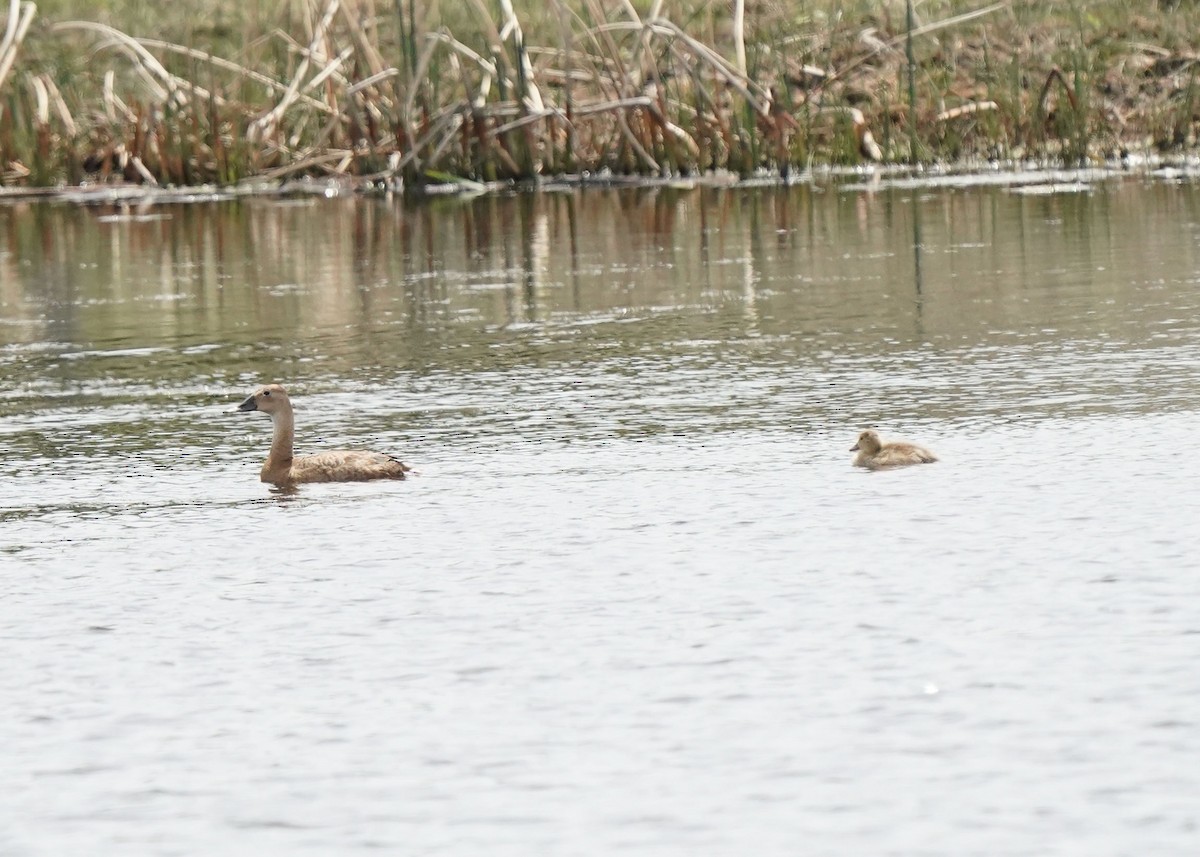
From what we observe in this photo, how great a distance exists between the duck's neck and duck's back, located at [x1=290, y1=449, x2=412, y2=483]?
70 mm

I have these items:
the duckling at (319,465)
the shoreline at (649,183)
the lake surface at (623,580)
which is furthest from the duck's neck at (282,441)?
the shoreline at (649,183)

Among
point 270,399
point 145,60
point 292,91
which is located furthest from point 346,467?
point 145,60

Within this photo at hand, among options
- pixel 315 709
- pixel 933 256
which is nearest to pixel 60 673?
pixel 315 709

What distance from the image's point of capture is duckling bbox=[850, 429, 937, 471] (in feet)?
32.4

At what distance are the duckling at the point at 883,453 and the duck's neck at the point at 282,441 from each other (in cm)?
241

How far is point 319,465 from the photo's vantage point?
10406mm

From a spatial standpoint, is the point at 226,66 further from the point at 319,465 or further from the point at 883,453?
the point at 883,453

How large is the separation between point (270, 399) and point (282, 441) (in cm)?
46

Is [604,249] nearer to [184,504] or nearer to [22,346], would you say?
[22,346]

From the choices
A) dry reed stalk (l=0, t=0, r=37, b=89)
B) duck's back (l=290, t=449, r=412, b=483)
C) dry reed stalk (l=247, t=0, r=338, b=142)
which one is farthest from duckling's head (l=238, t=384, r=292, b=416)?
dry reed stalk (l=0, t=0, r=37, b=89)

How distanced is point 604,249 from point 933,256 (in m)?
3.42

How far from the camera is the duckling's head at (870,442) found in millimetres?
9898

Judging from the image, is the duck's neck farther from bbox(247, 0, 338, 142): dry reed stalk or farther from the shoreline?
bbox(247, 0, 338, 142): dry reed stalk

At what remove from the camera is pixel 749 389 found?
12.6 m
